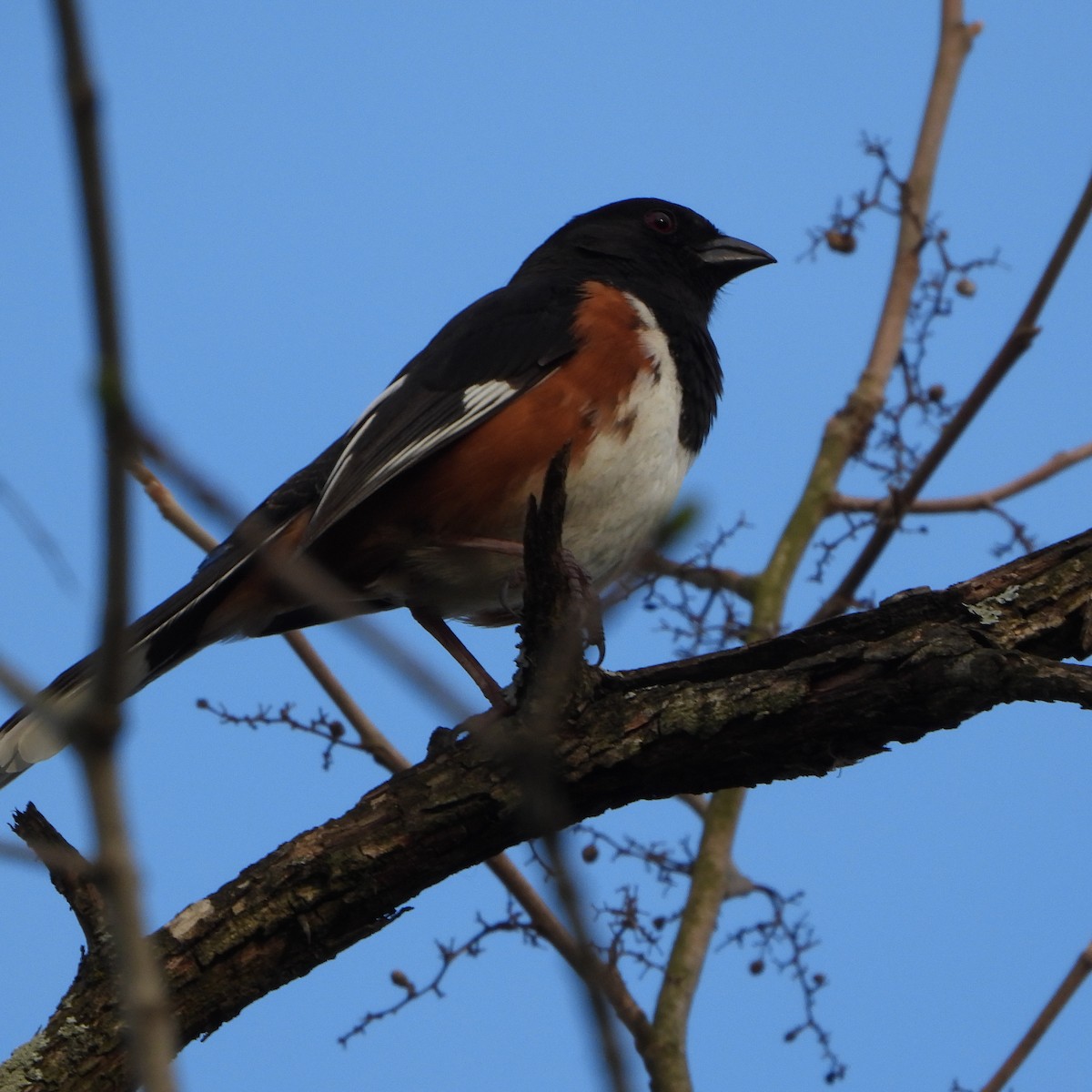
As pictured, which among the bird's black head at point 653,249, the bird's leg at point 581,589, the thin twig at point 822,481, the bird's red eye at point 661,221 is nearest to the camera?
the bird's leg at point 581,589

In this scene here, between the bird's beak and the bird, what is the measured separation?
0.71 meters

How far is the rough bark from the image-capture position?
2.64 m

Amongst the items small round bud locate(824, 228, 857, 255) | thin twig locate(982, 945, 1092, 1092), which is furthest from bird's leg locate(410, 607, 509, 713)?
small round bud locate(824, 228, 857, 255)

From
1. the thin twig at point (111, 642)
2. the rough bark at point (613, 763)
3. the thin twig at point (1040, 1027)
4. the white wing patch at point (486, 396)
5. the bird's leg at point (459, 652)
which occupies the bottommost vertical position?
the thin twig at point (111, 642)

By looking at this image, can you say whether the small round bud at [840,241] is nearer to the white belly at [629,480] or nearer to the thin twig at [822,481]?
the thin twig at [822,481]

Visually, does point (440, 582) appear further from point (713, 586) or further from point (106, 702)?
point (106, 702)

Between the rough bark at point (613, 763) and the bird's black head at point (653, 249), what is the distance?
6.65 feet

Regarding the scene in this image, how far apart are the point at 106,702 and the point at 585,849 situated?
10.8 feet

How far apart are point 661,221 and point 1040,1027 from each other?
2.77m

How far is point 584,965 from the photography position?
2.94 ft

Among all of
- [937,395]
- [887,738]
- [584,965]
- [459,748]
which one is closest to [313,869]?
[459,748]

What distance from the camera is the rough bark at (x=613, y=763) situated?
2.64m

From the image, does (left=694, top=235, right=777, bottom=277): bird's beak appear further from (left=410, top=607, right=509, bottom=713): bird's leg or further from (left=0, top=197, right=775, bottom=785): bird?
(left=410, top=607, right=509, bottom=713): bird's leg

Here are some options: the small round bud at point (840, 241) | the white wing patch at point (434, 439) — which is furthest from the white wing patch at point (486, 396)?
the small round bud at point (840, 241)
